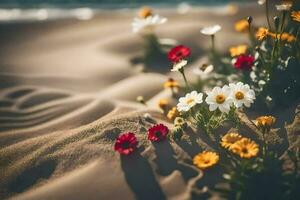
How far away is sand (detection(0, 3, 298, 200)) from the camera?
7.91 feet

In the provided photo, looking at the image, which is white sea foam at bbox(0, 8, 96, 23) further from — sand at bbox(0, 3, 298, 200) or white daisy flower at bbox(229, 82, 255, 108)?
white daisy flower at bbox(229, 82, 255, 108)

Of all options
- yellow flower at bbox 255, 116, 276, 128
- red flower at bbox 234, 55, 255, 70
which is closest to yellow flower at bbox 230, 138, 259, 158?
yellow flower at bbox 255, 116, 276, 128

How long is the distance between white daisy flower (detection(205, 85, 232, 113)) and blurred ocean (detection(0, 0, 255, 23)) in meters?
2.52

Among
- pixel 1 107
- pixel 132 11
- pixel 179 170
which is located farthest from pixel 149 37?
pixel 179 170

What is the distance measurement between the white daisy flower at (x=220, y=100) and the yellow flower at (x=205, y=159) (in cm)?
27

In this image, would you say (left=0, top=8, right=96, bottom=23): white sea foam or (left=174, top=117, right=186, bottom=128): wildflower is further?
(left=0, top=8, right=96, bottom=23): white sea foam

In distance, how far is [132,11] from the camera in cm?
484

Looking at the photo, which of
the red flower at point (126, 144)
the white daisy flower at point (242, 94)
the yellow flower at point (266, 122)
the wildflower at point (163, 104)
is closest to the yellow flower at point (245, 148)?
the yellow flower at point (266, 122)

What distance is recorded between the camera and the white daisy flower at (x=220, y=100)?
2502 mm

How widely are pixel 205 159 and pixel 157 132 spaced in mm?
371

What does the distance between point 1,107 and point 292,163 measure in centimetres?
211

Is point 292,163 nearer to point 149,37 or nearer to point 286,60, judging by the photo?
point 286,60

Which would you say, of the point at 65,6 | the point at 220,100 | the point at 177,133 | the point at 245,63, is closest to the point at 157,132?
the point at 177,133

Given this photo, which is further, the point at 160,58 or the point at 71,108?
the point at 160,58
